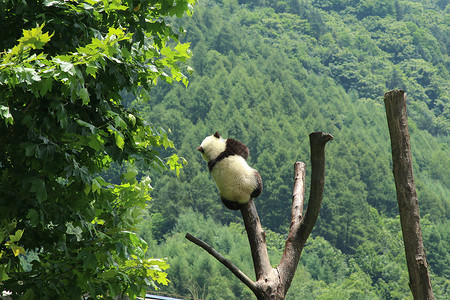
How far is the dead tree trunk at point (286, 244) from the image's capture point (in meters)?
3.97

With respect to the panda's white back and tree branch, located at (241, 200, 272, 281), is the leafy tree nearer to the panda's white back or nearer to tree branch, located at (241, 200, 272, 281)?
the panda's white back

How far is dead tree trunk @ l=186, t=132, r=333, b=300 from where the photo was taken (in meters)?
3.97

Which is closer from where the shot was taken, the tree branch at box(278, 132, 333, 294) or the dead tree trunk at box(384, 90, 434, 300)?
the dead tree trunk at box(384, 90, 434, 300)

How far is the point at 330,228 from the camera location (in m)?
47.7

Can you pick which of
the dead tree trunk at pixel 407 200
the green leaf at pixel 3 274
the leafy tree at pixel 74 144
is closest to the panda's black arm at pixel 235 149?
the leafy tree at pixel 74 144

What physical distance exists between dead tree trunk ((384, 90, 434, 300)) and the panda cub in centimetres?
121

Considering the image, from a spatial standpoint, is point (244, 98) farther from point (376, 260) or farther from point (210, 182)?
point (376, 260)

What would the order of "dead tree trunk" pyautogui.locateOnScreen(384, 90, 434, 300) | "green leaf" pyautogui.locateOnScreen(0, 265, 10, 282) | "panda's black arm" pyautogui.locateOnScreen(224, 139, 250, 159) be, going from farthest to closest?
"panda's black arm" pyautogui.locateOnScreen(224, 139, 250, 159), "dead tree trunk" pyautogui.locateOnScreen(384, 90, 434, 300), "green leaf" pyautogui.locateOnScreen(0, 265, 10, 282)

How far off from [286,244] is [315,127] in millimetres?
51076

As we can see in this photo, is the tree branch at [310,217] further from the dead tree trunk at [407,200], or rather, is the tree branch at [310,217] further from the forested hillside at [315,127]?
the forested hillside at [315,127]

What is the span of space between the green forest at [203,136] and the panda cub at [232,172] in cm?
37

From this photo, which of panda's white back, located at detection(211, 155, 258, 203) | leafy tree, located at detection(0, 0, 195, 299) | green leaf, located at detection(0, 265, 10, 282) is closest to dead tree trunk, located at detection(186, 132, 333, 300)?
panda's white back, located at detection(211, 155, 258, 203)

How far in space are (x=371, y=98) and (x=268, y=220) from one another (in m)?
21.4

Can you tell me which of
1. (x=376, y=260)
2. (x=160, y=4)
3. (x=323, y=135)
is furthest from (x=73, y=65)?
(x=376, y=260)
